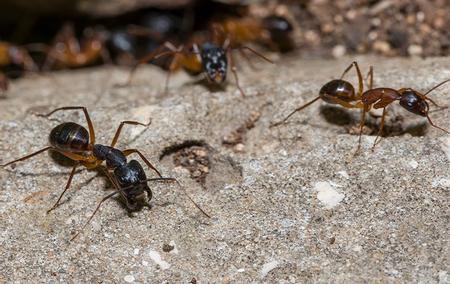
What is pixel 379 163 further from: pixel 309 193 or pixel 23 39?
pixel 23 39

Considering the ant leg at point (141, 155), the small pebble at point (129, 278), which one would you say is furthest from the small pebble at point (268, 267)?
the ant leg at point (141, 155)

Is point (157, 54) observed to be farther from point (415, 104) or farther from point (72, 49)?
point (415, 104)

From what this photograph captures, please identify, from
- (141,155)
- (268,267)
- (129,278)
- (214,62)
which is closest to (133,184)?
(141,155)

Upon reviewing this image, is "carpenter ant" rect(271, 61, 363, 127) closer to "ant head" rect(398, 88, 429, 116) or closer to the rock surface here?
the rock surface

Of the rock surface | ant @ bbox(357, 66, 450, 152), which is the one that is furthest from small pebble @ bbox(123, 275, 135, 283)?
ant @ bbox(357, 66, 450, 152)

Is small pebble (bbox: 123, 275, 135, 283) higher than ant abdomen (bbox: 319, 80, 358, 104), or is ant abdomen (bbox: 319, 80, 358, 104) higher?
ant abdomen (bbox: 319, 80, 358, 104)

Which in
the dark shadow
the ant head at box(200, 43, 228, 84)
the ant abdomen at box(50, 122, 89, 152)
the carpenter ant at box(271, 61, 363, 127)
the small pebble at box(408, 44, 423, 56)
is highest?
the carpenter ant at box(271, 61, 363, 127)

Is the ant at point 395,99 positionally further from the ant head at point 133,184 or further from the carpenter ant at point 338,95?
the ant head at point 133,184
